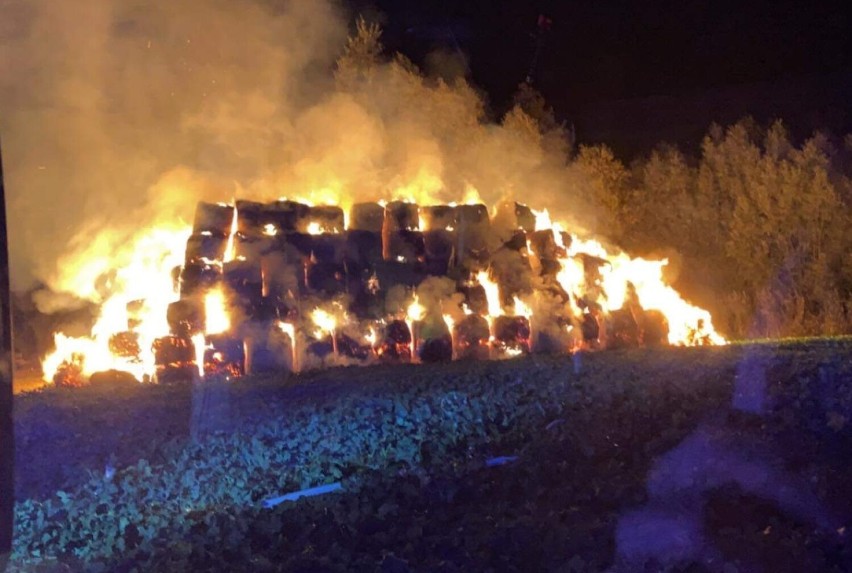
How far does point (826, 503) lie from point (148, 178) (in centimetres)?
929

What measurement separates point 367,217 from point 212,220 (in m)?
1.83

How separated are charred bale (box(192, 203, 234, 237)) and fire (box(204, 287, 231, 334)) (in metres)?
0.88

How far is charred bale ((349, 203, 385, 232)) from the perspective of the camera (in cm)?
1071

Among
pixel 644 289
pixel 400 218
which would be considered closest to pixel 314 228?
pixel 400 218

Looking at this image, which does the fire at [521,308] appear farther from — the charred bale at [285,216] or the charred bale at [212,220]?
the charred bale at [212,220]

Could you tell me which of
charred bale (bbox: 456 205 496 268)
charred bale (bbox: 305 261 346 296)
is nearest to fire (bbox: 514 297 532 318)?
charred bale (bbox: 456 205 496 268)

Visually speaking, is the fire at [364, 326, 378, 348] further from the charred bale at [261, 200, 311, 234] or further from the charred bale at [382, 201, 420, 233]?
the charred bale at [261, 200, 311, 234]

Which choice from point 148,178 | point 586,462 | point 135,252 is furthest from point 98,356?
point 586,462

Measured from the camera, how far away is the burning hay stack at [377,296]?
955 cm

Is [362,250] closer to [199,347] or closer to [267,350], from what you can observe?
[267,350]

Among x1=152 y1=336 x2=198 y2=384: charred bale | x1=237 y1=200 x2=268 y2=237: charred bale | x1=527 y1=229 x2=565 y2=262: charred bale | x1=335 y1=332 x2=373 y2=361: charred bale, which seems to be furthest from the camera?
x1=527 y1=229 x2=565 y2=262: charred bale

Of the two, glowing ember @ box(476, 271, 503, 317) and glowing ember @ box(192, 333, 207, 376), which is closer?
glowing ember @ box(192, 333, 207, 376)

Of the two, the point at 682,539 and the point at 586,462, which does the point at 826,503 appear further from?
the point at 586,462

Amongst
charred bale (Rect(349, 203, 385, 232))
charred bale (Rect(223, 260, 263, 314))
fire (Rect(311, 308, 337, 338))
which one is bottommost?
fire (Rect(311, 308, 337, 338))
